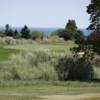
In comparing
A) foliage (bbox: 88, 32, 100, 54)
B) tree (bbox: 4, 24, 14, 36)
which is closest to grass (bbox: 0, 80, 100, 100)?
foliage (bbox: 88, 32, 100, 54)

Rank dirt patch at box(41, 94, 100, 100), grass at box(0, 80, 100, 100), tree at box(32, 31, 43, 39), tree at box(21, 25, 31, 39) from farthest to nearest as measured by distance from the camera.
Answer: tree at box(32, 31, 43, 39), tree at box(21, 25, 31, 39), grass at box(0, 80, 100, 100), dirt patch at box(41, 94, 100, 100)

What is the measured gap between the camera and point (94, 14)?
2842 cm

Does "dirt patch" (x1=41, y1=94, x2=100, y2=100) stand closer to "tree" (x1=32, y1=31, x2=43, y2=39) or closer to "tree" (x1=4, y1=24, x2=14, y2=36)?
"tree" (x1=4, y1=24, x2=14, y2=36)

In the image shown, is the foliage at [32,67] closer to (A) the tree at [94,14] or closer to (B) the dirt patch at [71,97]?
(A) the tree at [94,14]

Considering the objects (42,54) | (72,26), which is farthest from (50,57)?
(72,26)

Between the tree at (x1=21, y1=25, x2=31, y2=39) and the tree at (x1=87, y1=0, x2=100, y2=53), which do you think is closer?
the tree at (x1=87, y1=0, x2=100, y2=53)

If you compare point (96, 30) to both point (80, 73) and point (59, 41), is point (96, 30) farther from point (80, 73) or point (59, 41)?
point (59, 41)

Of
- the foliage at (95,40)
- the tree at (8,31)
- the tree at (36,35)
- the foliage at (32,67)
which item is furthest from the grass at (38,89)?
the tree at (36,35)

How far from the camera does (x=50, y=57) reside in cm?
2777

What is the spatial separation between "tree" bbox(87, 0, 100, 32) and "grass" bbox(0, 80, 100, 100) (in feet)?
20.5

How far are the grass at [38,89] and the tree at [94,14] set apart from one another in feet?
20.5

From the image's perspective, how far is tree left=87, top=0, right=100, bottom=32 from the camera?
28.0 meters

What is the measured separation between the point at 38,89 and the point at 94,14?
31.7 feet

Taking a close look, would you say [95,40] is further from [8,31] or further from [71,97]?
[8,31]
